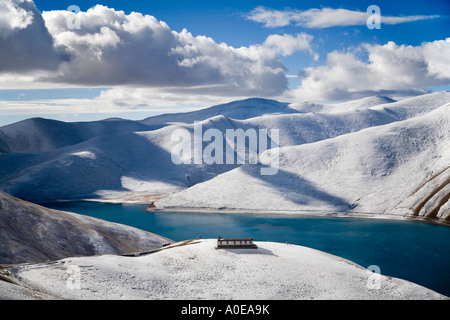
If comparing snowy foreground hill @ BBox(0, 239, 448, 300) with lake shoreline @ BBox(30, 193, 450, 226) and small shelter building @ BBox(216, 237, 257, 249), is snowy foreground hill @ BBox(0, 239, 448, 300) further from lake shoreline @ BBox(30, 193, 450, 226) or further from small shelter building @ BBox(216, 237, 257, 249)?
lake shoreline @ BBox(30, 193, 450, 226)

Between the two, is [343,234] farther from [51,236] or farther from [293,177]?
[51,236]

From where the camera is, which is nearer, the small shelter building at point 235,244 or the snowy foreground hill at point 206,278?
the snowy foreground hill at point 206,278

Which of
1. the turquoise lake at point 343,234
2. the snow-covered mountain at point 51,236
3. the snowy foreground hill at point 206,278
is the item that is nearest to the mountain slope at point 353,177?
the turquoise lake at point 343,234

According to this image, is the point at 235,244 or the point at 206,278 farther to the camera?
the point at 235,244

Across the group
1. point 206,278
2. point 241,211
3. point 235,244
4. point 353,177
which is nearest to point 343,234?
point 241,211

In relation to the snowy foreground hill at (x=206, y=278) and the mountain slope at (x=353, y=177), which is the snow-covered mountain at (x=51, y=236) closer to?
the snowy foreground hill at (x=206, y=278)
